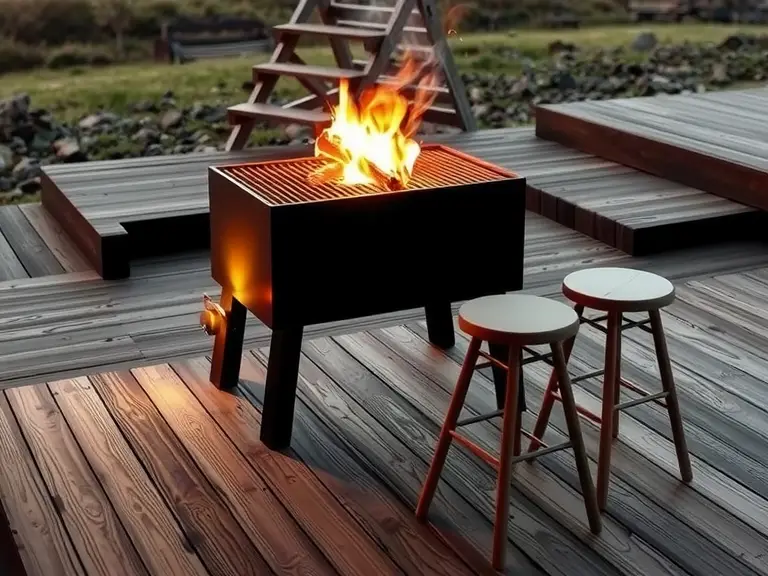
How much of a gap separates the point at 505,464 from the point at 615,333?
41 cm

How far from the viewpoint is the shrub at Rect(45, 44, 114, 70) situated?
712 cm

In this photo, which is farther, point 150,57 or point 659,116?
point 150,57

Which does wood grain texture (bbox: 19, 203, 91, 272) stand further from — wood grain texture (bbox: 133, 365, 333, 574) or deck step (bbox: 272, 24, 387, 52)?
deck step (bbox: 272, 24, 387, 52)

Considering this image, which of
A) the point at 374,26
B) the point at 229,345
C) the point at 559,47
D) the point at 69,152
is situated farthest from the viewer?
the point at 559,47

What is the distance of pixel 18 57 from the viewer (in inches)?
276

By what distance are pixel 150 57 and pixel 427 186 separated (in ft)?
18.4

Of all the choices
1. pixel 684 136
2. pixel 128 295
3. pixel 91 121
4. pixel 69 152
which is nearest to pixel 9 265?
pixel 128 295

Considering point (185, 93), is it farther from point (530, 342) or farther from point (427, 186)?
point (530, 342)

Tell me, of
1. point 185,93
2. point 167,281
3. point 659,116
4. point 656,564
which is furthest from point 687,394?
point 185,93

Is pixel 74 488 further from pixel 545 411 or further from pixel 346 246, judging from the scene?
pixel 545 411

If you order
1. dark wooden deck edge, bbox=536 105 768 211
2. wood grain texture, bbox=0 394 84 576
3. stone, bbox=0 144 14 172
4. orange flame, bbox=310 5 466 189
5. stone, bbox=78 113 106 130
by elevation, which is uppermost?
orange flame, bbox=310 5 466 189

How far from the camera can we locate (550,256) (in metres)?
4.06

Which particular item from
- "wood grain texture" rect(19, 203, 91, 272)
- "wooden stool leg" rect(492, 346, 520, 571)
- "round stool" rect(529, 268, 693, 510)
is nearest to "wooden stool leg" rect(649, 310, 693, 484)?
"round stool" rect(529, 268, 693, 510)

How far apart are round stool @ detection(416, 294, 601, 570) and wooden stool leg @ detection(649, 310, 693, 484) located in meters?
0.25
